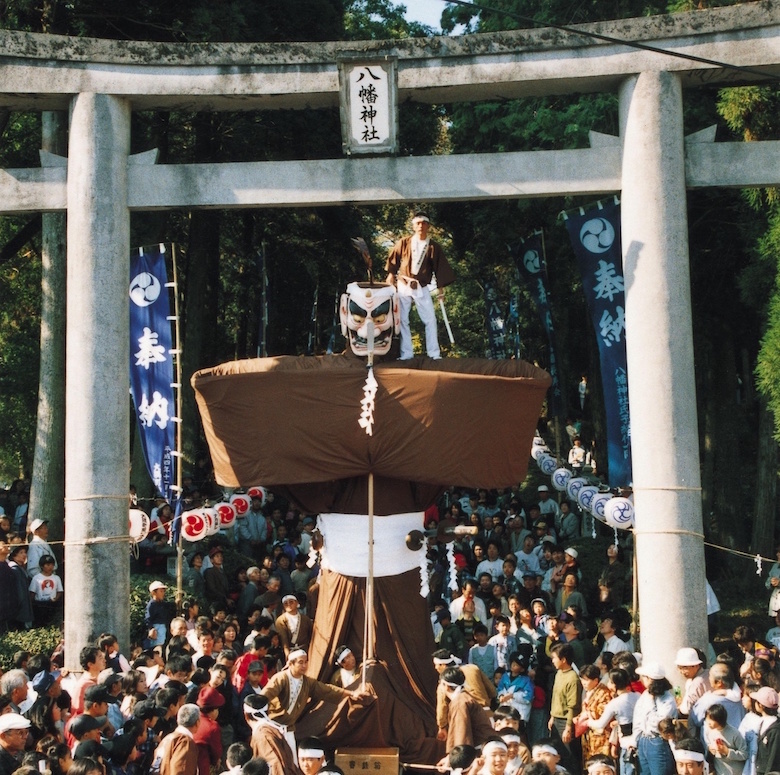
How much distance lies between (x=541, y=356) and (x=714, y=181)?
15.9 m

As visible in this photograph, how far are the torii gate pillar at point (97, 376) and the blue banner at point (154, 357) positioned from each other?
538 mm

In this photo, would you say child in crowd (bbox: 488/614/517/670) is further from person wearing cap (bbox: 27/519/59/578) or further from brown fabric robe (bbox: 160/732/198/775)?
person wearing cap (bbox: 27/519/59/578)

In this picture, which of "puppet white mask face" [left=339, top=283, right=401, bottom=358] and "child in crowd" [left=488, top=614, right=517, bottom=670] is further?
"child in crowd" [left=488, top=614, right=517, bottom=670]

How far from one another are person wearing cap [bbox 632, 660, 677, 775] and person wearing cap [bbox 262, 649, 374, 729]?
2.63m

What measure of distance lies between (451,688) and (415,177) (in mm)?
5579

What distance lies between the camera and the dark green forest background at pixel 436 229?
1823cm

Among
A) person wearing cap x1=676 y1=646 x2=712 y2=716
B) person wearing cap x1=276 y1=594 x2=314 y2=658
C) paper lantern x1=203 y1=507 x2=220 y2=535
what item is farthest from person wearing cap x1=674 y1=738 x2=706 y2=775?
paper lantern x1=203 y1=507 x2=220 y2=535

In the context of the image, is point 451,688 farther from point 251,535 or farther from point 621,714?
point 251,535

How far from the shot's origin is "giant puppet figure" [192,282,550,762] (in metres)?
11.2

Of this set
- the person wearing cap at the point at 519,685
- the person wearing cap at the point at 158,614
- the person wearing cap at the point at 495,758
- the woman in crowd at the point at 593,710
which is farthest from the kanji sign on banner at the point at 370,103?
the person wearing cap at the point at 495,758

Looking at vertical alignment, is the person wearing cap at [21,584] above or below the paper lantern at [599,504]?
below

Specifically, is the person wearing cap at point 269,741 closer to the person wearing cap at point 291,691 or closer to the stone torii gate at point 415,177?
the person wearing cap at point 291,691

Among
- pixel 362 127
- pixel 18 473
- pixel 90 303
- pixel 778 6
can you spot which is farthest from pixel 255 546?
pixel 18 473

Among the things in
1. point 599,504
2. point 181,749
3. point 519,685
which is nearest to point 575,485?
point 599,504
